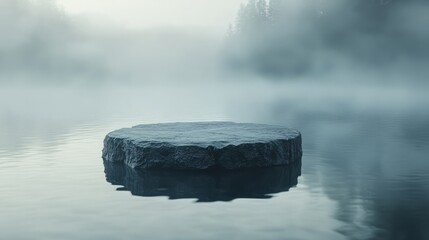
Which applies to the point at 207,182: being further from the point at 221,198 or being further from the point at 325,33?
the point at 325,33

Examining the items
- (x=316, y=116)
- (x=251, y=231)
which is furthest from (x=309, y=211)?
(x=316, y=116)

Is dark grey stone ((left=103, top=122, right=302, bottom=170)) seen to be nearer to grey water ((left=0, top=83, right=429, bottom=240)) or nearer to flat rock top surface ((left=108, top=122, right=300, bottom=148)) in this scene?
flat rock top surface ((left=108, top=122, right=300, bottom=148))

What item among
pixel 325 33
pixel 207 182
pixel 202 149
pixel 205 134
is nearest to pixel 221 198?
pixel 207 182

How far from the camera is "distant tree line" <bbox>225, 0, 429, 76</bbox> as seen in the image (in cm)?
9962

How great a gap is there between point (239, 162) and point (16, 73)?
416ft

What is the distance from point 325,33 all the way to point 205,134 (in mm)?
98706

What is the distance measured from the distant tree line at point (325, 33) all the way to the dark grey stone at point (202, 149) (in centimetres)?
8617

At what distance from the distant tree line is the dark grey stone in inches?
3393

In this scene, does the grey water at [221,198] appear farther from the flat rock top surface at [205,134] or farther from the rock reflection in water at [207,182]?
the flat rock top surface at [205,134]

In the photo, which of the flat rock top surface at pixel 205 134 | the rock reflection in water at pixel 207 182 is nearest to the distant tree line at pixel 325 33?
the flat rock top surface at pixel 205 134

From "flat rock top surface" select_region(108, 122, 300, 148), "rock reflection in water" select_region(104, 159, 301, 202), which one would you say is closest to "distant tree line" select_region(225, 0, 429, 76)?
"flat rock top surface" select_region(108, 122, 300, 148)

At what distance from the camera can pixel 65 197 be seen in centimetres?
1116

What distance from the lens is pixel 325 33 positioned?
364ft

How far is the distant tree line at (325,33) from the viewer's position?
99625 millimetres
